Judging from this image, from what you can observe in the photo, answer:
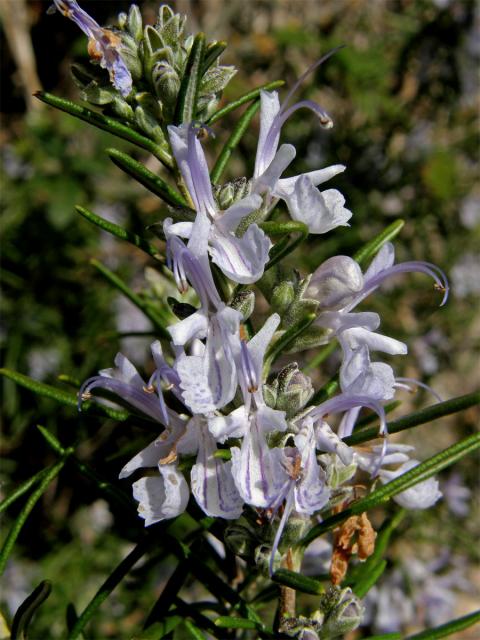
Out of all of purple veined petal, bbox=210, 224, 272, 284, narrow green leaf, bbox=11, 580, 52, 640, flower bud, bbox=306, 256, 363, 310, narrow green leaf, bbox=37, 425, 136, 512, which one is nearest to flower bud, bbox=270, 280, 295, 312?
flower bud, bbox=306, 256, 363, 310

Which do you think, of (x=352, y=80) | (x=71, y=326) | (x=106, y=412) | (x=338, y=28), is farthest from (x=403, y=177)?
(x=106, y=412)

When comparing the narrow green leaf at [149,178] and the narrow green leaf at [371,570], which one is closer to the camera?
the narrow green leaf at [149,178]

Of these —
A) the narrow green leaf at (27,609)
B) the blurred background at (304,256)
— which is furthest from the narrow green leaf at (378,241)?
the blurred background at (304,256)

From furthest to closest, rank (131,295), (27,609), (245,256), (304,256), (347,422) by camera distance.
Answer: (304,256), (131,295), (347,422), (27,609), (245,256)

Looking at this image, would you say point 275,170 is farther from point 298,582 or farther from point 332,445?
point 298,582

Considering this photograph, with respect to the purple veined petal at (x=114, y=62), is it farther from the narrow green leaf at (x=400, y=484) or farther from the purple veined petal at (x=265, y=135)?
the narrow green leaf at (x=400, y=484)

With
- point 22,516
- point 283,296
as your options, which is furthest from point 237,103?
point 22,516

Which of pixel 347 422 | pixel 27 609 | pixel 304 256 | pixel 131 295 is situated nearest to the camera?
pixel 27 609
